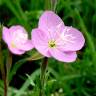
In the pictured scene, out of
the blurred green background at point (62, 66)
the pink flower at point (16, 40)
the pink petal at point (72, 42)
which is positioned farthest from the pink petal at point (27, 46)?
the blurred green background at point (62, 66)

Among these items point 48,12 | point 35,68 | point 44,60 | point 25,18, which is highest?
point 48,12

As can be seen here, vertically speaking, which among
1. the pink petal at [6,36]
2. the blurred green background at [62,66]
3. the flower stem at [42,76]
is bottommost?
the blurred green background at [62,66]

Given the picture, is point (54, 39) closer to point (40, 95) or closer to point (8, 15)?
point (40, 95)

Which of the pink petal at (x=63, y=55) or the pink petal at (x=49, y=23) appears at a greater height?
the pink petal at (x=49, y=23)

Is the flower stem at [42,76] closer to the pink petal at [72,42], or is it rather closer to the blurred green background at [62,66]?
the pink petal at [72,42]

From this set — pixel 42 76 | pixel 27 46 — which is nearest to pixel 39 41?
pixel 27 46

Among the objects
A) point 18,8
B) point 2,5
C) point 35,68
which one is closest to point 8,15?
point 2,5

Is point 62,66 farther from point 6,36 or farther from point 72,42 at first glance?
point 6,36
